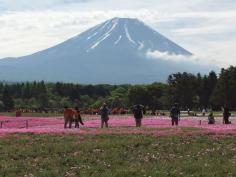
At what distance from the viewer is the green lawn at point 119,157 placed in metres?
15.9

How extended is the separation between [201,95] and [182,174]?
12644 cm

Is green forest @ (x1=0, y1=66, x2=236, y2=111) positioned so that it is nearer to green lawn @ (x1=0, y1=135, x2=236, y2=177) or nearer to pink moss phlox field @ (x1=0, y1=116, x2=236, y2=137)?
pink moss phlox field @ (x1=0, y1=116, x2=236, y2=137)

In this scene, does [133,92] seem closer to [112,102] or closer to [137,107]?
[112,102]

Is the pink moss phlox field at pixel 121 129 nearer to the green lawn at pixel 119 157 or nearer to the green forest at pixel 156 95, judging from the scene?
the green lawn at pixel 119 157

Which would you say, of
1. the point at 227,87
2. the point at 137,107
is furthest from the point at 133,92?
the point at 137,107

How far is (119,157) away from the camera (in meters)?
19.2

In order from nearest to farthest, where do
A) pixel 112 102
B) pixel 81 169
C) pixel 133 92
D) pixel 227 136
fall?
1. pixel 81 169
2. pixel 227 136
3. pixel 133 92
4. pixel 112 102

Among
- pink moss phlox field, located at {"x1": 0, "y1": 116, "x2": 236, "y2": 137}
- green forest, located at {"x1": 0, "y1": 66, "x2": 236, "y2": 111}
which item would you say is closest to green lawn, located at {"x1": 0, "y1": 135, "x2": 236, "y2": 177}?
pink moss phlox field, located at {"x1": 0, "y1": 116, "x2": 236, "y2": 137}

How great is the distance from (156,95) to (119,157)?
130 metres

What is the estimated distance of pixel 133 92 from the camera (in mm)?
141625

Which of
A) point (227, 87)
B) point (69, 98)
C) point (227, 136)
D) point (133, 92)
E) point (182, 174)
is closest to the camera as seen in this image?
point (182, 174)

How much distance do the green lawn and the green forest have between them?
91.1 meters

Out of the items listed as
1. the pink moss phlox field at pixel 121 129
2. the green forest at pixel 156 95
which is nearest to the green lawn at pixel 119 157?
the pink moss phlox field at pixel 121 129

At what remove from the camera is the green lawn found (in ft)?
52.1
